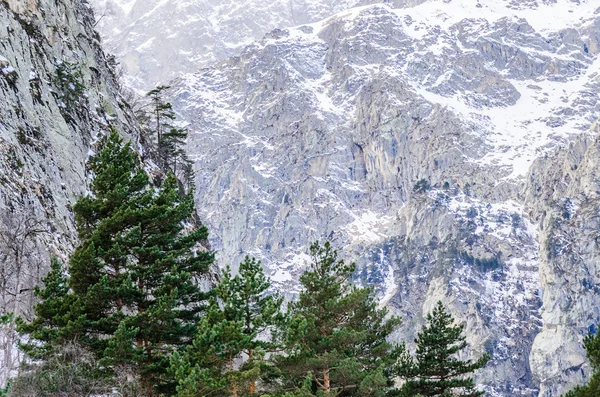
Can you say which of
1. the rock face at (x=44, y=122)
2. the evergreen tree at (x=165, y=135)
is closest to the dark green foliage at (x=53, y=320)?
the rock face at (x=44, y=122)

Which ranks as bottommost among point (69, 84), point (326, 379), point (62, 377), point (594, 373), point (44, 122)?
point (594, 373)

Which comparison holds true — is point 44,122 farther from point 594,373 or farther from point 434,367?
point 594,373

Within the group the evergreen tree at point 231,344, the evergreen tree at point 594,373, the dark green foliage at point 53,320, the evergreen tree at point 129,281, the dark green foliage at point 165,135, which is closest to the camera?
the evergreen tree at point 231,344

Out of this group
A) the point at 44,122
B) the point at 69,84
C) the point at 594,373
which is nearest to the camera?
the point at 594,373

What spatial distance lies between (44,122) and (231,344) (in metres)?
22.9

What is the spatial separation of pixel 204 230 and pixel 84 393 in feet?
20.4

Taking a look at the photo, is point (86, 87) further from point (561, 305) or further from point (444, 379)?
point (561, 305)

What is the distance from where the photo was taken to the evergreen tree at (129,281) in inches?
711

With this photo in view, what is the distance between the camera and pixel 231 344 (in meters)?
17.3

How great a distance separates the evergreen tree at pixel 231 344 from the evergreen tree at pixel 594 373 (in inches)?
435

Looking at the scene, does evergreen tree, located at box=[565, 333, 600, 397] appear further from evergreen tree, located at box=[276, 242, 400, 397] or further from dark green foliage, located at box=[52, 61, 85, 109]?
dark green foliage, located at box=[52, 61, 85, 109]

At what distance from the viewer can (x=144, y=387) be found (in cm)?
1852

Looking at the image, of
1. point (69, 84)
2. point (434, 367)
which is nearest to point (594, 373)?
point (434, 367)

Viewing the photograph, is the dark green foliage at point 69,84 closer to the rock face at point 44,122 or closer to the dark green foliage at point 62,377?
the rock face at point 44,122
